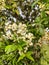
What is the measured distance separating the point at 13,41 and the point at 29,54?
146 millimetres

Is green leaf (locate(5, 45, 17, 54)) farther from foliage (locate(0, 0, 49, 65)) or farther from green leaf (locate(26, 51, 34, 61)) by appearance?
green leaf (locate(26, 51, 34, 61))

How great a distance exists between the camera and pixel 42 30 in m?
1.49

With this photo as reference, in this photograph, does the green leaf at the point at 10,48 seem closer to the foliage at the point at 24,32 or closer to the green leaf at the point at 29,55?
the foliage at the point at 24,32

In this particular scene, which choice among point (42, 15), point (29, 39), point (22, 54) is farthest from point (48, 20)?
point (22, 54)

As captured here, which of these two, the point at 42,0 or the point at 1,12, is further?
the point at 1,12

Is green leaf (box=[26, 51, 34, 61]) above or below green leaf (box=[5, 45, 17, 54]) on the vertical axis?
below

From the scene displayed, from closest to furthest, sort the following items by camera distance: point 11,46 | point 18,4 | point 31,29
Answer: point 11,46 < point 31,29 < point 18,4

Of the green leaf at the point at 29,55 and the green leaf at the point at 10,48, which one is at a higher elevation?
the green leaf at the point at 10,48

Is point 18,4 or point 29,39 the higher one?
point 18,4

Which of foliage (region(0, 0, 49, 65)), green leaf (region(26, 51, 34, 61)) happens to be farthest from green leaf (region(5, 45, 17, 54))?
green leaf (region(26, 51, 34, 61))

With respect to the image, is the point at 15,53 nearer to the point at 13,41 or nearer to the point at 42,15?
the point at 13,41

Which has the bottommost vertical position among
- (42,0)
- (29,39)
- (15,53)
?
(15,53)

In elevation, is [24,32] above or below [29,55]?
above

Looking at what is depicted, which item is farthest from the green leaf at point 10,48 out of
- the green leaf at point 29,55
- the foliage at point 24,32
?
the green leaf at point 29,55
